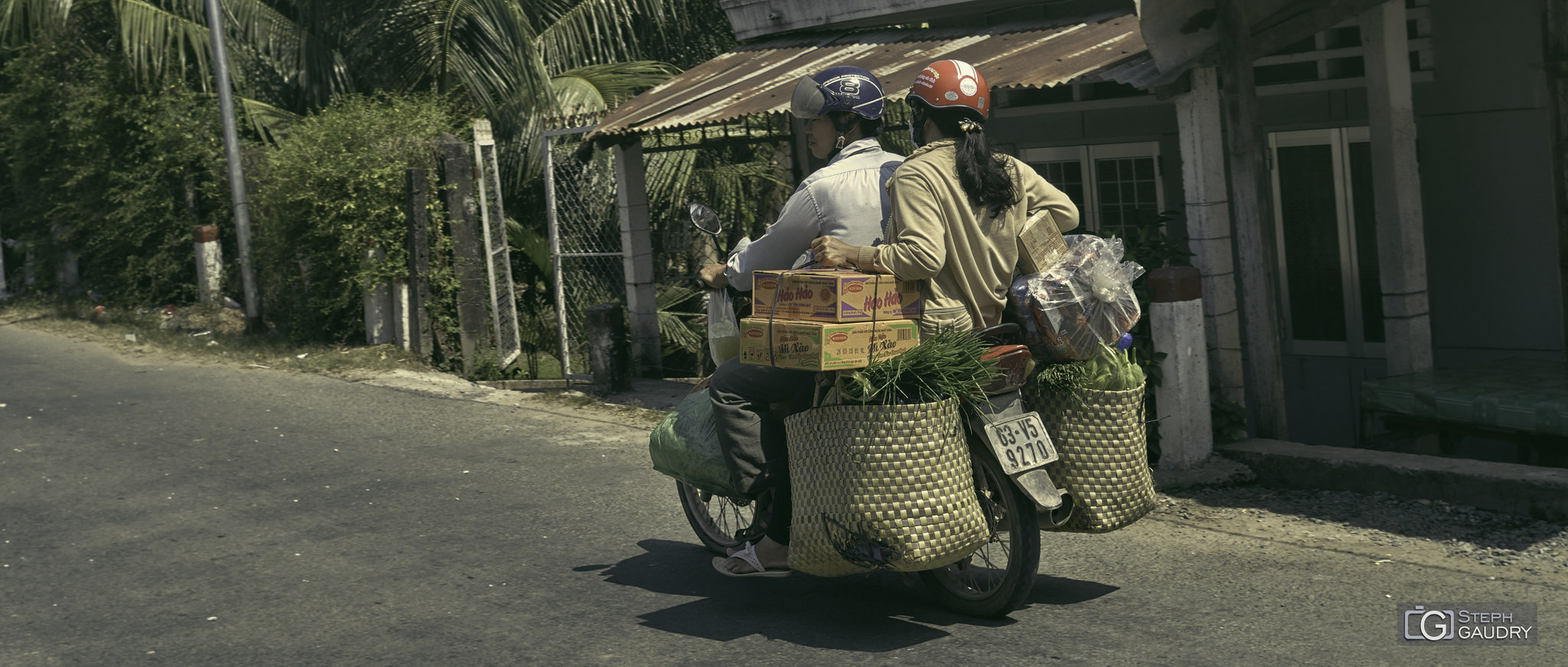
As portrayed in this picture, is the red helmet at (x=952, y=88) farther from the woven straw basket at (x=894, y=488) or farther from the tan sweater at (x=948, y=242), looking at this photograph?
the woven straw basket at (x=894, y=488)

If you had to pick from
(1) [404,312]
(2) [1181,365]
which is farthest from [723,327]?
(1) [404,312]

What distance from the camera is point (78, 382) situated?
459 inches

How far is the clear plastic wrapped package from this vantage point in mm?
4727

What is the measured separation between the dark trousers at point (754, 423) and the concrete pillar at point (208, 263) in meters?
12.6

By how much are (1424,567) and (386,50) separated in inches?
537

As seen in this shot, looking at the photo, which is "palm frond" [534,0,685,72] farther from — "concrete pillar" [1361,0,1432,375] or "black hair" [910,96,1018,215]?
"black hair" [910,96,1018,215]

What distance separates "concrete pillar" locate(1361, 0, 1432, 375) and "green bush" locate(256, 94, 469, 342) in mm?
8154

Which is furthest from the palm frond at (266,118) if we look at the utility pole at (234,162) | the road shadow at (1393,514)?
the road shadow at (1393,514)

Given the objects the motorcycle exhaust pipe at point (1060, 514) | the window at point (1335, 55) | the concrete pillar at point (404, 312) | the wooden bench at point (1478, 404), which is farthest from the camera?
the concrete pillar at point (404, 312)

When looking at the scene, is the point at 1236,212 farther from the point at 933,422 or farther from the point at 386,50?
the point at 386,50

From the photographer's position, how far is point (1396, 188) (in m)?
7.31

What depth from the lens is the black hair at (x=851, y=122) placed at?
500cm

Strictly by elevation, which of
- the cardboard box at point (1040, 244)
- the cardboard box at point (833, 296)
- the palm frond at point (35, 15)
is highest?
the palm frond at point (35, 15)

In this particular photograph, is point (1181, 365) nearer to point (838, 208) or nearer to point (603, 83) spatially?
point (838, 208)
